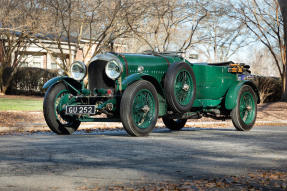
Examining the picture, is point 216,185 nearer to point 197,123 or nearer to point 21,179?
point 21,179

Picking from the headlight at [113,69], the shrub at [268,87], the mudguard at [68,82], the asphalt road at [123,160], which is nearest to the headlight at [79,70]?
the mudguard at [68,82]

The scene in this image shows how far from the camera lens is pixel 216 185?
4906 millimetres

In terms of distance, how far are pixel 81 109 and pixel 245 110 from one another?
4.59m

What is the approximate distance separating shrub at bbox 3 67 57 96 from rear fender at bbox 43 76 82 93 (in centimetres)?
2094

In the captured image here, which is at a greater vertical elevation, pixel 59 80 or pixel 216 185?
pixel 59 80

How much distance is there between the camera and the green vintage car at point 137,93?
379 inches

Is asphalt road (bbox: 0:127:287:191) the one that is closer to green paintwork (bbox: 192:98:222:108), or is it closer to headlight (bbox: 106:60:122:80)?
headlight (bbox: 106:60:122:80)

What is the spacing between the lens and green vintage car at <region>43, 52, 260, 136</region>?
31.6 ft

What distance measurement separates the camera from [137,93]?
947 centimetres

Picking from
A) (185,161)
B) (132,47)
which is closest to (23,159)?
(185,161)

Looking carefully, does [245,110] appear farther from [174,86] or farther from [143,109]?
[143,109]

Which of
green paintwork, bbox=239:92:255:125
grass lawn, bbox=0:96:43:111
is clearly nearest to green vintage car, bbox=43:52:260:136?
green paintwork, bbox=239:92:255:125

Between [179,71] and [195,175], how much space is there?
197 inches

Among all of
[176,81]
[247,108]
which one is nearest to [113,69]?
[176,81]
